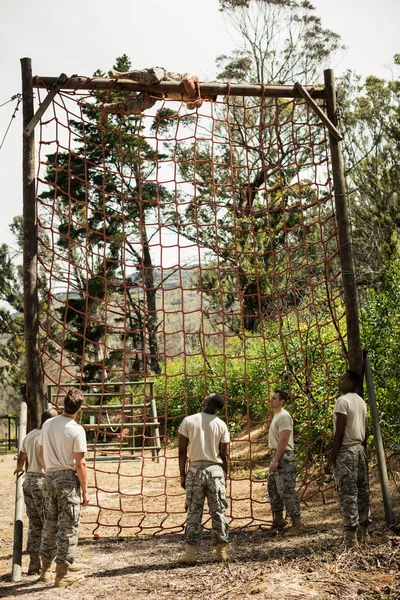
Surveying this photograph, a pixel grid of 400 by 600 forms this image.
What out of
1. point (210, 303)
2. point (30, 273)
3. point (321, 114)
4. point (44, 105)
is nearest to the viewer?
point (30, 273)

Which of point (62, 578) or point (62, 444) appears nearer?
point (62, 578)

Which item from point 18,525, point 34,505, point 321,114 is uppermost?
point 321,114

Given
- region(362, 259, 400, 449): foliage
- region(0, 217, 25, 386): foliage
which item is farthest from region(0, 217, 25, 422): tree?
region(362, 259, 400, 449): foliage

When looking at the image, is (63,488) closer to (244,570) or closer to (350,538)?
(244,570)

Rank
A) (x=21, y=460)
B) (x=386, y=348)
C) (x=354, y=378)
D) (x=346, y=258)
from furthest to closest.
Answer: (x=386, y=348)
(x=346, y=258)
(x=354, y=378)
(x=21, y=460)

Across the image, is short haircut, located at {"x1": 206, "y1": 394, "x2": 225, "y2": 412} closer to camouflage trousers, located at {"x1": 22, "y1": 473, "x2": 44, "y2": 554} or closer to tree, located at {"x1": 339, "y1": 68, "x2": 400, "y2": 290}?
camouflage trousers, located at {"x1": 22, "y1": 473, "x2": 44, "y2": 554}

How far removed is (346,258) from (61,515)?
3485 millimetres

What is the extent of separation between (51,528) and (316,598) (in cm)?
197

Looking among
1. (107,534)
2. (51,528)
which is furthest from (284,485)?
(51,528)

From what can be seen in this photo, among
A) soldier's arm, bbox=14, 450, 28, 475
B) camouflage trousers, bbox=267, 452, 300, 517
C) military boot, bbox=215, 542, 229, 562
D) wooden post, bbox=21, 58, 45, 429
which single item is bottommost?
military boot, bbox=215, 542, 229, 562

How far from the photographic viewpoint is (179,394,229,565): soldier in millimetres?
5492

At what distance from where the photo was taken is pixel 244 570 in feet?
16.8

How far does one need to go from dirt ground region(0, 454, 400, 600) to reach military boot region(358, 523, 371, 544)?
6cm

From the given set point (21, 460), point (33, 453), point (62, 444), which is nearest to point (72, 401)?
point (62, 444)
